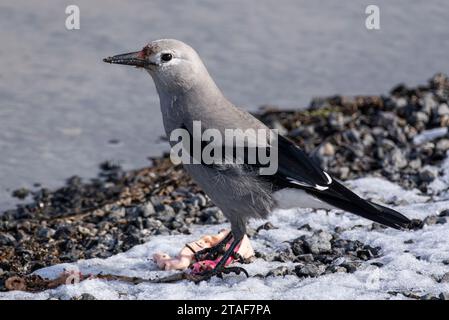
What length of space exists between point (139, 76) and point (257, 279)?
4905mm

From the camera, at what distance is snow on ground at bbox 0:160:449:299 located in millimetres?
5586

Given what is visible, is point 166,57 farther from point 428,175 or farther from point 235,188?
point 428,175

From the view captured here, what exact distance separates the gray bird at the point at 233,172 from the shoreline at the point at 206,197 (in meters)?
0.37

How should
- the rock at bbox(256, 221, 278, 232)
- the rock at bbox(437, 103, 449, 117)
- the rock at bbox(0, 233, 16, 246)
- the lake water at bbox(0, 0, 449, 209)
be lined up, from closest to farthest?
the rock at bbox(256, 221, 278, 232) < the rock at bbox(0, 233, 16, 246) < the rock at bbox(437, 103, 449, 117) < the lake water at bbox(0, 0, 449, 209)

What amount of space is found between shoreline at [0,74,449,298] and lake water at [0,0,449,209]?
0.38 metres

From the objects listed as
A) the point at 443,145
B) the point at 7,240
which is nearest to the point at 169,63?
the point at 7,240

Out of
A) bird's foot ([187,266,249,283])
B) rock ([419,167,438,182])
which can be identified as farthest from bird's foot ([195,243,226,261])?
rock ([419,167,438,182])

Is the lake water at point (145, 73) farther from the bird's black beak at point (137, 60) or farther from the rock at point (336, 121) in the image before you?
the bird's black beak at point (137, 60)

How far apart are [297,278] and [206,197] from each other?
1872 millimetres

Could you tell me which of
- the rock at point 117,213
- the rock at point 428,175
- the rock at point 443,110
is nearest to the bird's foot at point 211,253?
the rock at point 117,213

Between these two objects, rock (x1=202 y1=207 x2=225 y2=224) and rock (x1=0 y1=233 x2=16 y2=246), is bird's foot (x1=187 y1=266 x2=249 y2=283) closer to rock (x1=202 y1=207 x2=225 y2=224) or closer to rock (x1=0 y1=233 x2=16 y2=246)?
rock (x1=202 y1=207 x2=225 y2=224)

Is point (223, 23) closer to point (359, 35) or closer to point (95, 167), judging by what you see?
point (359, 35)

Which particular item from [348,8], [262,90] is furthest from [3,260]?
[348,8]
